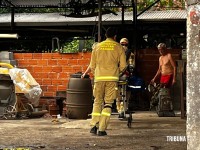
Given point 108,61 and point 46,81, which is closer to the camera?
point 108,61

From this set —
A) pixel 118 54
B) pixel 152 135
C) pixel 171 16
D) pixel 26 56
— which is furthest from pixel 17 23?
pixel 152 135

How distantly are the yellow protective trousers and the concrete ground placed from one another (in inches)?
12.7

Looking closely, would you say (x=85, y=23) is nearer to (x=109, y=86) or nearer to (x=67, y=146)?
(x=109, y=86)

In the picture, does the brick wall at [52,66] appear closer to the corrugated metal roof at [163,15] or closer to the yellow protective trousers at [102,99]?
the corrugated metal roof at [163,15]

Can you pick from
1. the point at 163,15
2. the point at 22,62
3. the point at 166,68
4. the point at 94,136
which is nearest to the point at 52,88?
the point at 22,62

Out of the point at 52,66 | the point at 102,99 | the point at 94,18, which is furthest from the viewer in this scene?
the point at 94,18

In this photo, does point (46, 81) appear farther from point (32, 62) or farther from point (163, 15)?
point (163, 15)

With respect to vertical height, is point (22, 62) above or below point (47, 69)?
above

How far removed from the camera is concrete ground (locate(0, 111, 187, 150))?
22.8 ft

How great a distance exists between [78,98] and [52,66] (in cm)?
213

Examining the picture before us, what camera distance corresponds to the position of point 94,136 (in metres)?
8.03

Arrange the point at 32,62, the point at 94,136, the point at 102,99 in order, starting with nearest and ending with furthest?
the point at 94,136
the point at 102,99
the point at 32,62

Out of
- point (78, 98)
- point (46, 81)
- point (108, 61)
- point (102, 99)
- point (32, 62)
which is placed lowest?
point (78, 98)

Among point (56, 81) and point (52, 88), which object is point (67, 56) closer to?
point (56, 81)
